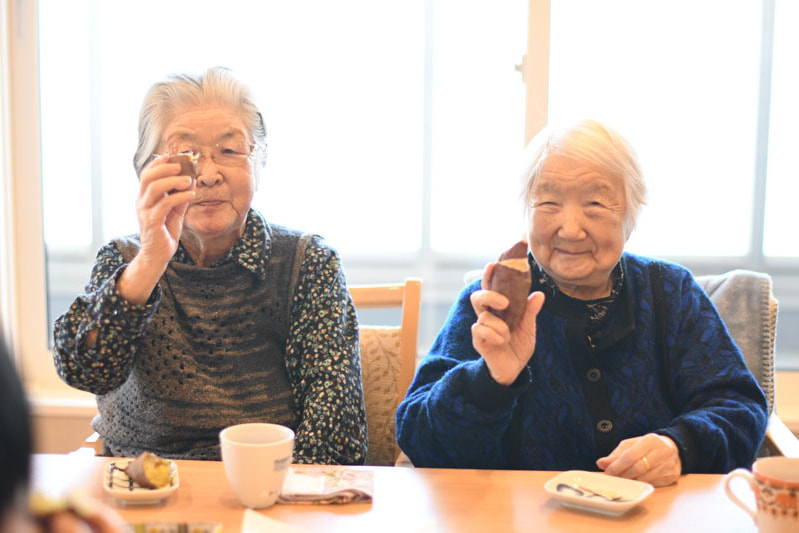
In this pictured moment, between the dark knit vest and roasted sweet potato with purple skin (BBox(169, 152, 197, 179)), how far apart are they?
24cm

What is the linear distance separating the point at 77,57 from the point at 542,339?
207 centimetres

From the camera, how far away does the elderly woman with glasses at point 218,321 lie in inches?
59.5

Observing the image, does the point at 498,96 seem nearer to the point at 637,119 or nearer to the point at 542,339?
the point at 637,119

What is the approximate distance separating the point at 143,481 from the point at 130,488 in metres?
0.02

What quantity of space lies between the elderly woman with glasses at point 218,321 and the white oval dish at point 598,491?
1.53 feet

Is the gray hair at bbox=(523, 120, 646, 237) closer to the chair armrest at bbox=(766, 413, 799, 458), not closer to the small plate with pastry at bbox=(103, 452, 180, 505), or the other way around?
the chair armrest at bbox=(766, 413, 799, 458)

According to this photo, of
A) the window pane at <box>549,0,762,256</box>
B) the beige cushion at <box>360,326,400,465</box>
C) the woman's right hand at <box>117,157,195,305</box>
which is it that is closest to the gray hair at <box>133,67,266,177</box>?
the woman's right hand at <box>117,157,195,305</box>

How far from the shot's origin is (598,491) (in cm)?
117

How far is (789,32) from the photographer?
2.66 meters

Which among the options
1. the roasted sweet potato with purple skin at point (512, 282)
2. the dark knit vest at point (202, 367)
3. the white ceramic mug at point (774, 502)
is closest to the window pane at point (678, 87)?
the dark knit vest at point (202, 367)

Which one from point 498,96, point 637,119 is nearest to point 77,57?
point 498,96

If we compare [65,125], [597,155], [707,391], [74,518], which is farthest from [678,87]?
[74,518]

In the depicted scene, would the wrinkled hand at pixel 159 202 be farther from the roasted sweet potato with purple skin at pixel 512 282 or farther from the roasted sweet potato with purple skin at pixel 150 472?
the roasted sweet potato with purple skin at pixel 512 282

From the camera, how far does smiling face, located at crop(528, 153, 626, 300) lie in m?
1.54
